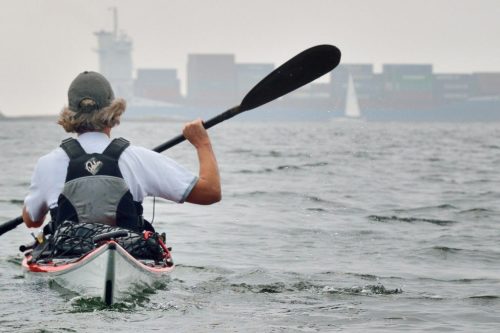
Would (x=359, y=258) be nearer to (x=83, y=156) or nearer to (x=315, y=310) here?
(x=315, y=310)

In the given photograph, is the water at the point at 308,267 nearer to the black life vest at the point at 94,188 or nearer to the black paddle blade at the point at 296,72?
the black life vest at the point at 94,188

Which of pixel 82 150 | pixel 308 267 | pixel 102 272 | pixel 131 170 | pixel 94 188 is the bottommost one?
pixel 308 267

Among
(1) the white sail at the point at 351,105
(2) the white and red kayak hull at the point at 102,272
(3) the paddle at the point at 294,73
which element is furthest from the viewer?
(1) the white sail at the point at 351,105

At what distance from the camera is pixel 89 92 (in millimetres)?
5855

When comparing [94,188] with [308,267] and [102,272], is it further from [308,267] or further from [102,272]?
[308,267]

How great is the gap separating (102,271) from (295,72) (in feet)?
8.10

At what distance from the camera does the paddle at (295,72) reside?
7.35 m

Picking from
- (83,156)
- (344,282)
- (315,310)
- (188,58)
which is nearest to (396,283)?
(344,282)

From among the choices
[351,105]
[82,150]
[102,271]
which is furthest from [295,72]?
[351,105]

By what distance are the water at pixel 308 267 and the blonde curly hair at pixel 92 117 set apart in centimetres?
107

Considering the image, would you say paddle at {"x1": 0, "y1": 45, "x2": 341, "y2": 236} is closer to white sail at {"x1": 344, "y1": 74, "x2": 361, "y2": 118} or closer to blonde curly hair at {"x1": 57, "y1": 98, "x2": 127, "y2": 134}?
blonde curly hair at {"x1": 57, "y1": 98, "x2": 127, "y2": 134}

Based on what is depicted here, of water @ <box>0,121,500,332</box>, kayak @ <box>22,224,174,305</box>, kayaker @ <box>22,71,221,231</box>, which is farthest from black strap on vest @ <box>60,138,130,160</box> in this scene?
water @ <box>0,121,500,332</box>

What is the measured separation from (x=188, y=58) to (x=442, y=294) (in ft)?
529

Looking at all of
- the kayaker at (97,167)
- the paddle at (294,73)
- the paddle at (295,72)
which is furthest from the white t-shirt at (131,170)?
the paddle at (295,72)
